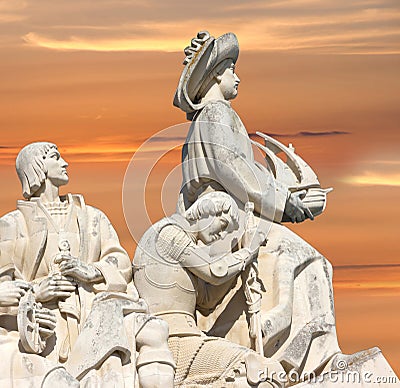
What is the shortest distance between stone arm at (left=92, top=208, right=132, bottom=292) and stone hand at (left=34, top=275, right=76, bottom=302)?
0.74 ft

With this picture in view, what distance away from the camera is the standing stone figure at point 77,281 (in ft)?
54.0

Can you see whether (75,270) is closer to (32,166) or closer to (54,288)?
(54,288)

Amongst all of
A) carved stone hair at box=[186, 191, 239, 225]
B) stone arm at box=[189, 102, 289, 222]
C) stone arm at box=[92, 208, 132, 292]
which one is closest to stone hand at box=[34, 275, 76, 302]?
stone arm at box=[92, 208, 132, 292]

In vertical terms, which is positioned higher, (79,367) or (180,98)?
(180,98)

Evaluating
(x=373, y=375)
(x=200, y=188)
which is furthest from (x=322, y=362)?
(x=200, y=188)

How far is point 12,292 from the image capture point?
16422mm

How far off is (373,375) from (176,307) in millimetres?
1709

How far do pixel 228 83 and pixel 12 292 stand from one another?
9.45 ft

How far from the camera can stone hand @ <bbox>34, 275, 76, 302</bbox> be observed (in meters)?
16.7

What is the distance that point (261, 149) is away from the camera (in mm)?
18375

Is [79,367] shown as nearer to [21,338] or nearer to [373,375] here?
[21,338]

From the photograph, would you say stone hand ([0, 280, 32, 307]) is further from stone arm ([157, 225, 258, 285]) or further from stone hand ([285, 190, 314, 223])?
stone hand ([285, 190, 314, 223])

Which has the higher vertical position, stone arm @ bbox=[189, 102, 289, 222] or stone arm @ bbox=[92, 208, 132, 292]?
stone arm @ bbox=[189, 102, 289, 222]

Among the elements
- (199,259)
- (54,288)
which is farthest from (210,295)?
(54,288)
